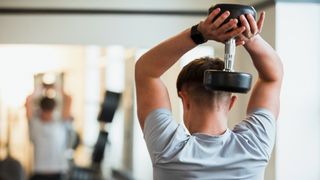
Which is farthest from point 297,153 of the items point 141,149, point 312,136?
point 141,149

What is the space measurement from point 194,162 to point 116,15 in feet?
9.37

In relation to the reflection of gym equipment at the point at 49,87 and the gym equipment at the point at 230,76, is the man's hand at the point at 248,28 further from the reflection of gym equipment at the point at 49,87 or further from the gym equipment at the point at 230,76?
the reflection of gym equipment at the point at 49,87

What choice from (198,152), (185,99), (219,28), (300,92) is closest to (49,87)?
(300,92)

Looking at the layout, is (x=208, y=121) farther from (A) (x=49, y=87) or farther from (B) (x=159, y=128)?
(A) (x=49, y=87)

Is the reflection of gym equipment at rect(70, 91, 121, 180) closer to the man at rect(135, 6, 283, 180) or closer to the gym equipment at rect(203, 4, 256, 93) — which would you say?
the man at rect(135, 6, 283, 180)

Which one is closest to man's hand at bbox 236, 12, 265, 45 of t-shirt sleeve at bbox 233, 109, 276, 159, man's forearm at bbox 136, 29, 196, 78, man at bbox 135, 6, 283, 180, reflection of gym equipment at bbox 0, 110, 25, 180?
man at bbox 135, 6, 283, 180

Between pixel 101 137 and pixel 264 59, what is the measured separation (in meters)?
2.91

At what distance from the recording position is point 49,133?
4109 mm

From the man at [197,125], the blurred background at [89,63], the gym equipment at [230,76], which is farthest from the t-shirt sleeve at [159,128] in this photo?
the blurred background at [89,63]

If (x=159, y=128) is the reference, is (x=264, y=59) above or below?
above

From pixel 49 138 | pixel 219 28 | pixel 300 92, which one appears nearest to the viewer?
pixel 219 28

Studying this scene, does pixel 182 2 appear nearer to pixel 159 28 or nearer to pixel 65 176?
pixel 159 28

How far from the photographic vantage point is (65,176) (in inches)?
158

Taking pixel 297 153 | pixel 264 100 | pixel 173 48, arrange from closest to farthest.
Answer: pixel 173 48
pixel 264 100
pixel 297 153
